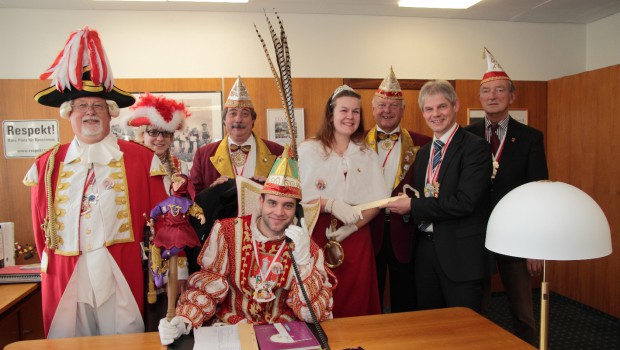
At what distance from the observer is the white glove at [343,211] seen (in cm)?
250

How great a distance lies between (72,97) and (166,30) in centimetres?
265

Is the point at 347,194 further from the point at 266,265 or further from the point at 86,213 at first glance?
the point at 86,213

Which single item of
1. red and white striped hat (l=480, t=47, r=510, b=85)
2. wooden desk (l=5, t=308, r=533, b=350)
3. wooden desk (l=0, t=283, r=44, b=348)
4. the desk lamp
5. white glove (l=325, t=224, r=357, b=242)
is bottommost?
wooden desk (l=0, t=283, r=44, b=348)

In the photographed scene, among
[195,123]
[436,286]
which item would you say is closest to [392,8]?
[195,123]

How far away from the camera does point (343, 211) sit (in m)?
2.50

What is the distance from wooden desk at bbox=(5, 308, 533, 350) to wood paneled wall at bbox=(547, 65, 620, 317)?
306 centimetres

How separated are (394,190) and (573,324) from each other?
94.0 inches

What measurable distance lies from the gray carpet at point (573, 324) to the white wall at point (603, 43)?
262 centimetres

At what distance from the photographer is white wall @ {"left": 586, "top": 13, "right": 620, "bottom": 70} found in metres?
4.87

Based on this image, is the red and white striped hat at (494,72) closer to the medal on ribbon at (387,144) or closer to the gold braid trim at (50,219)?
the medal on ribbon at (387,144)

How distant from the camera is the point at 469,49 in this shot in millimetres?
5012

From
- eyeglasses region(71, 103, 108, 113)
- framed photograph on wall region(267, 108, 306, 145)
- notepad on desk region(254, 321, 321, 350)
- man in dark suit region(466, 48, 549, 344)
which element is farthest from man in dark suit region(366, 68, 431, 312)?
eyeglasses region(71, 103, 108, 113)

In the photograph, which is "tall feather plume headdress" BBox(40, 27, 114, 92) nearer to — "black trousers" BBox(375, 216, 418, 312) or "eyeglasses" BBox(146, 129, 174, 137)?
"eyeglasses" BBox(146, 129, 174, 137)

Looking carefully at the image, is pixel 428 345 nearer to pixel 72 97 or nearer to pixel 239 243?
pixel 239 243
